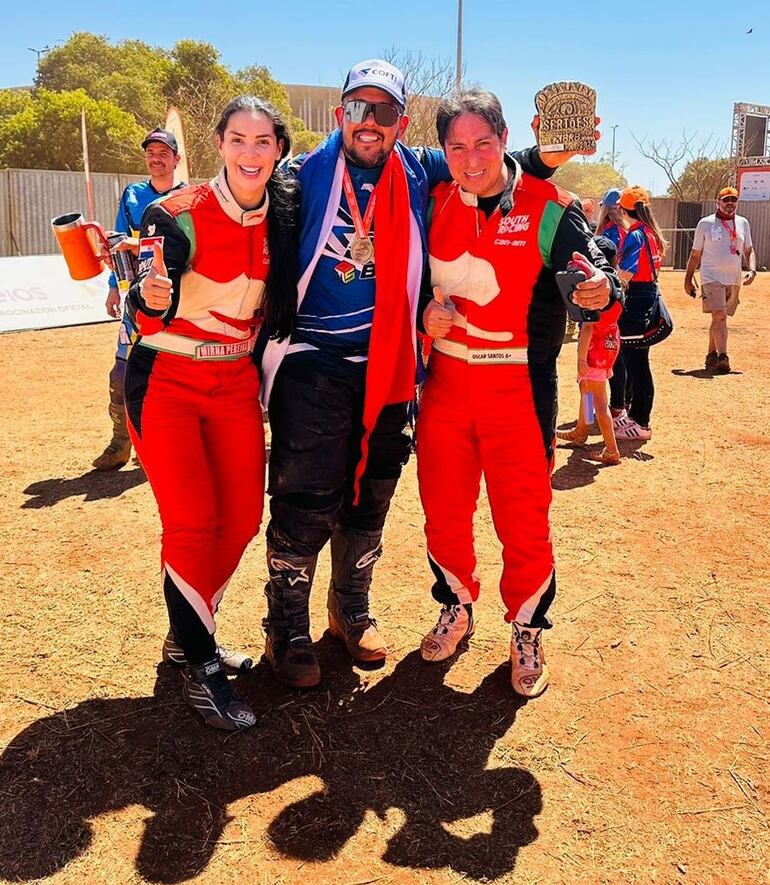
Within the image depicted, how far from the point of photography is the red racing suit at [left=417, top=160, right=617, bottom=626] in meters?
2.88

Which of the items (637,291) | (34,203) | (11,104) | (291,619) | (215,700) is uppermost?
(11,104)

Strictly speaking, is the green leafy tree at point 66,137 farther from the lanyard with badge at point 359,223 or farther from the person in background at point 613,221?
the lanyard with badge at point 359,223

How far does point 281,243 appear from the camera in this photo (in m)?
2.83

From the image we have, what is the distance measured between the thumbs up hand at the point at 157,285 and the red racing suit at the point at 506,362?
985 millimetres

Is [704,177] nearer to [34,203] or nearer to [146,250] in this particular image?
[34,203]

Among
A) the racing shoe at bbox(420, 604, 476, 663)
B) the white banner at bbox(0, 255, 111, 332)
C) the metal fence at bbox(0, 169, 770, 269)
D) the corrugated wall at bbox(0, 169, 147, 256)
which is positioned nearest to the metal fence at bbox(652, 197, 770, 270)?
the metal fence at bbox(0, 169, 770, 269)

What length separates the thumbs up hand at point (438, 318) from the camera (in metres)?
2.93

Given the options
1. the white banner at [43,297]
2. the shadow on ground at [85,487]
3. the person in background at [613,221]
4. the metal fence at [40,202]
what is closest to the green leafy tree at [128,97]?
the metal fence at [40,202]

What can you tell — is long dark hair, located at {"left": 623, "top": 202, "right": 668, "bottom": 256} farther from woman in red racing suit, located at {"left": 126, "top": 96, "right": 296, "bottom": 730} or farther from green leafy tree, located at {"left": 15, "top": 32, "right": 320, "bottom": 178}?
green leafy tree, located at {"left": 15, "top": 32, "right": 320, "bottom": 178}

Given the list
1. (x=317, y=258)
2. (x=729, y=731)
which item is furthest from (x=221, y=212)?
(x=729, y=731)

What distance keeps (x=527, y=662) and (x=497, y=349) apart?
1.19 meters

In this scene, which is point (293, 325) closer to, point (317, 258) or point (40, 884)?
point (317, 258)

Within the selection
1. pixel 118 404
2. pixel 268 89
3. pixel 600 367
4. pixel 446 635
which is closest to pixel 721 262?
pixel 600 367

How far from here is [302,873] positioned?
7.46ft
